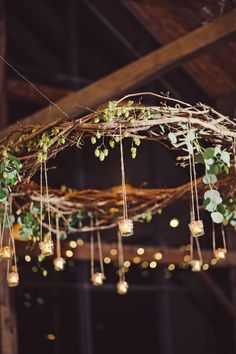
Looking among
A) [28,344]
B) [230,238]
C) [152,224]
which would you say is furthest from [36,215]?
[230,238]

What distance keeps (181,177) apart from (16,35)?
2596 millimetres

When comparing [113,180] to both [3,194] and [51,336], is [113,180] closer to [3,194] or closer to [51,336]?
[51,336]

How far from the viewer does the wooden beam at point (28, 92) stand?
8.77 meters

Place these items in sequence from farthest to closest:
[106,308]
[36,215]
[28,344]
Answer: [106,308], [28,344], [36,215]

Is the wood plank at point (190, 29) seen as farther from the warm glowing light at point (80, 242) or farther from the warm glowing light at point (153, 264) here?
the warm glowing light at point (80, 242)

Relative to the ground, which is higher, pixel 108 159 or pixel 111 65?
pixel 111 65

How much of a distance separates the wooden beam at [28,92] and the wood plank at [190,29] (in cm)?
131

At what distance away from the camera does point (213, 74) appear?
9336 millimetres

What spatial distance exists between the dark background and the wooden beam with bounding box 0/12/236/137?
1580mm

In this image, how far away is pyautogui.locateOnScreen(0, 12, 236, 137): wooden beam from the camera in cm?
628

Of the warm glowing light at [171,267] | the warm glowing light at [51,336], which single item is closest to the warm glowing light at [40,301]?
the warm glowing light at [51,336]

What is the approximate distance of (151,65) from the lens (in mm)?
6875

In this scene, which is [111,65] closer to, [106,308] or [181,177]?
[181,177]

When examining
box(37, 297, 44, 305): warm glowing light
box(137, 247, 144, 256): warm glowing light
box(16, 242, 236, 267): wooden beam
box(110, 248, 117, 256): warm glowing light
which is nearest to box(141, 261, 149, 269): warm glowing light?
box(16, 242, 236, 267): wooden beam
